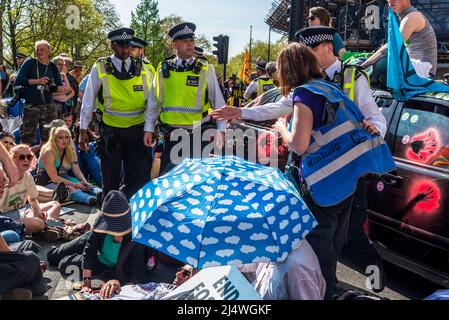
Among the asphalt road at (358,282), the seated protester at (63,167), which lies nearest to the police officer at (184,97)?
the asphalt road at (358,282)

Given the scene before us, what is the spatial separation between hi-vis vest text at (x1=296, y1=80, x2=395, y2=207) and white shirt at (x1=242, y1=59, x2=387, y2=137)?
1.26 feet

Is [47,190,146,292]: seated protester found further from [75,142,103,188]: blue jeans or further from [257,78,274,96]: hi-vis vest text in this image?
[257,78,274,96]: hi-vis vest text

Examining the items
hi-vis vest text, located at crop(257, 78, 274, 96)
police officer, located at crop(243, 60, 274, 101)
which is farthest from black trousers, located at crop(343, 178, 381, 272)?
hi-vis vest text, located at crop(257, 78, 274, 96)

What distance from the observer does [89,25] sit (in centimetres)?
3784

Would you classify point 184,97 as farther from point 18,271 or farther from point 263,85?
point 263,85

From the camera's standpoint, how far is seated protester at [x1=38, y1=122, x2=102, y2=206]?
A: 6.45 meters

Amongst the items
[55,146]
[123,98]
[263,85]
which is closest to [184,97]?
[123,98]

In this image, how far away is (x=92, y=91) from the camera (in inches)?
186

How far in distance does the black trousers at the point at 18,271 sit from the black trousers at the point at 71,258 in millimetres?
374

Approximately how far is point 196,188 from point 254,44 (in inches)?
3063

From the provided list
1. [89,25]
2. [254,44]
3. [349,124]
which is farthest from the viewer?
[254,44]

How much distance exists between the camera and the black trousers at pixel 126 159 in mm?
4805
